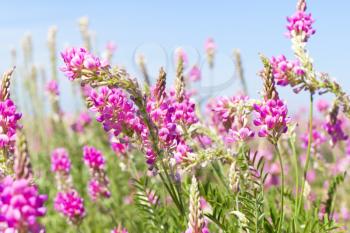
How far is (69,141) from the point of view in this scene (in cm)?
995

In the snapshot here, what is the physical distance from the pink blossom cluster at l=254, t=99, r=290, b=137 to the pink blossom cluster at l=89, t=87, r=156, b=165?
0.53 metres

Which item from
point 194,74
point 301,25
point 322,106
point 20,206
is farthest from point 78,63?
point 194,74

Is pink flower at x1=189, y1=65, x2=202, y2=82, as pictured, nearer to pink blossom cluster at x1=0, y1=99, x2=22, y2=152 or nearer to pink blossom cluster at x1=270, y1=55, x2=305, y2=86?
pink blossom cluster at x1=270, y1=55, x2=305, y2=86

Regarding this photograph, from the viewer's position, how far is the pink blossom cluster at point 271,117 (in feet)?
8.54

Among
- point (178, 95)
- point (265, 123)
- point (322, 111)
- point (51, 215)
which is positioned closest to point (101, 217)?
point (51, 215)

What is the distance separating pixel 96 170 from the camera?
456cm

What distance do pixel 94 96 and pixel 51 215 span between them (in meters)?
4.51

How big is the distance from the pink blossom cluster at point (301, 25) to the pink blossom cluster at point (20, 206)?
2.00m

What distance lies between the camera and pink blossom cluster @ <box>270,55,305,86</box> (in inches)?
116

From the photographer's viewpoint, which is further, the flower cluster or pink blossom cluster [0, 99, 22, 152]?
the flower cluster

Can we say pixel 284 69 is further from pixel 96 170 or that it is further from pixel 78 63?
pixel 96 170

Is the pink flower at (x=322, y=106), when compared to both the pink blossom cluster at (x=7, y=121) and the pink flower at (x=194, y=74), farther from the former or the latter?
the pink blossom cluster at (x=7, y=121)

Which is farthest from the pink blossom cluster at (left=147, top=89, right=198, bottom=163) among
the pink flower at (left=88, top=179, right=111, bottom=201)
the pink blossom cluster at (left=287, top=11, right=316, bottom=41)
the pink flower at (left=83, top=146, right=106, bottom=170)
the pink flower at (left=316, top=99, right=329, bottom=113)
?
the pink flower at (left=316, top=99, right=329, bottom=113)

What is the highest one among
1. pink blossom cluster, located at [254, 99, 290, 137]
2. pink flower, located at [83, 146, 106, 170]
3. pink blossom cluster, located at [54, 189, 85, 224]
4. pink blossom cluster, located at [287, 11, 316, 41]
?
pink blossom cluster, located at [287, 11, 316, 41]
